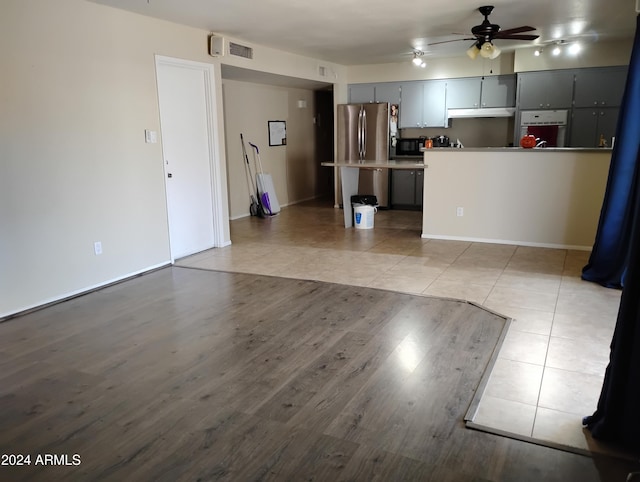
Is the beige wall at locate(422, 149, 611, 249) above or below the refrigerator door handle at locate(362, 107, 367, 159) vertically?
below

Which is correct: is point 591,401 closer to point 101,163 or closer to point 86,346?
point 86,346

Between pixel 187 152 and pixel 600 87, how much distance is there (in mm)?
5843

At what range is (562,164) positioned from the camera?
18.1ft

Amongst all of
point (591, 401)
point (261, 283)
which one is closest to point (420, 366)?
point (591, 401)

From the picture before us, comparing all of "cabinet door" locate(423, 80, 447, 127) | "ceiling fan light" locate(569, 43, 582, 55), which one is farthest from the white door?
"ceiling fan light" locate(569, 43, 582, 55)

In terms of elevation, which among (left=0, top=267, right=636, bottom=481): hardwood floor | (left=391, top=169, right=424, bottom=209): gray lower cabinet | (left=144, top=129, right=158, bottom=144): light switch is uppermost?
(left=144, top=129, right=158, bottom=144): light switch

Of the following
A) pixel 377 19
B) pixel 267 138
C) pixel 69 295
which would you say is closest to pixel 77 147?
pixel 69 295

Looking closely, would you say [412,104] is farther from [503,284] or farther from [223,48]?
[503,284]

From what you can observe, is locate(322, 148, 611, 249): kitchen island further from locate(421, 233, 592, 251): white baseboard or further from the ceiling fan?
the ceiling fan

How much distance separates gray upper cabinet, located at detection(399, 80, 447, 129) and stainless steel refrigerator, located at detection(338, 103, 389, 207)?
53 centimetres

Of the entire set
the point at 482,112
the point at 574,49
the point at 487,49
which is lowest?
the point at 482,112

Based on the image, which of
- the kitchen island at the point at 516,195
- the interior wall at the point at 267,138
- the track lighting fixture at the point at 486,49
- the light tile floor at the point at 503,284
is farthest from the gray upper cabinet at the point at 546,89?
the interior wall at the point at 267,138

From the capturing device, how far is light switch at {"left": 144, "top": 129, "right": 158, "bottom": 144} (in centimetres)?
490

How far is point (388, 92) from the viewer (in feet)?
28.3
